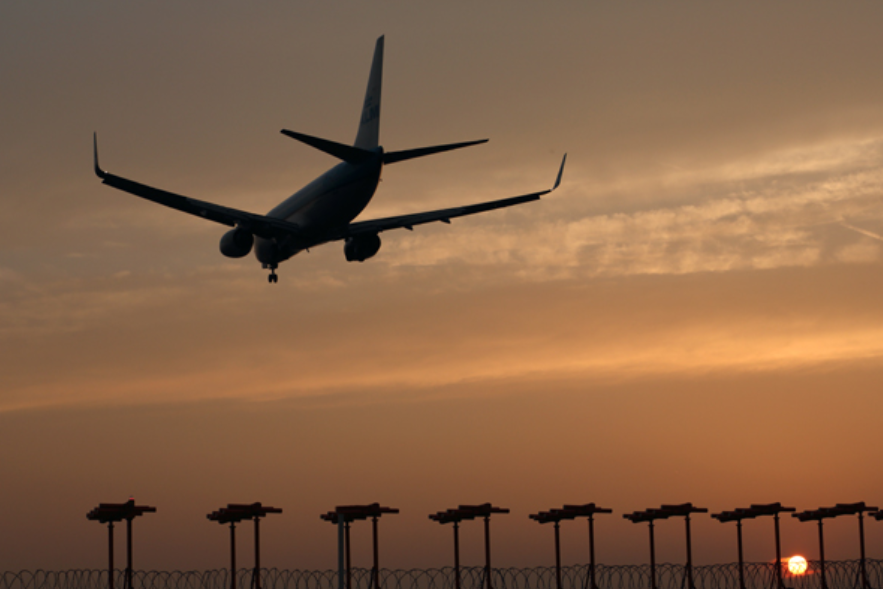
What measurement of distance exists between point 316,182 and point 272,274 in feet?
17.1

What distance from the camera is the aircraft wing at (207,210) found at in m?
41.9

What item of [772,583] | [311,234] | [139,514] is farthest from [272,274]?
[772,583]

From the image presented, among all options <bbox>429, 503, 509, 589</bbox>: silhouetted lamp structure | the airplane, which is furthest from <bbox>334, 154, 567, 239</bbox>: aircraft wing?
<bbox>429, 503, 509, 589</bbox>: silhouetted lamp structure

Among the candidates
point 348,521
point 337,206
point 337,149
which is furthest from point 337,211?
point 348,521

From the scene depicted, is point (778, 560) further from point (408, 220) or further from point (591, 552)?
point (408, 220)

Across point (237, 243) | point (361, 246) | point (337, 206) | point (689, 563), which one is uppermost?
point (337, 206)

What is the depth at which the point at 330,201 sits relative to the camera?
161 ft

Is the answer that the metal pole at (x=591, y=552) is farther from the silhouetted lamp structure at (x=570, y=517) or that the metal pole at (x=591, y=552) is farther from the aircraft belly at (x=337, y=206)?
the aircraft belly at (x=337, y=206)

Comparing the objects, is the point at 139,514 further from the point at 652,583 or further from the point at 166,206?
the point at 652,583

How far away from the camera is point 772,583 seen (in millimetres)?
41625

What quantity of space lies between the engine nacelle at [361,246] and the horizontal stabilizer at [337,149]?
4346 millimetres

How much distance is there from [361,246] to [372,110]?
7.46 metres

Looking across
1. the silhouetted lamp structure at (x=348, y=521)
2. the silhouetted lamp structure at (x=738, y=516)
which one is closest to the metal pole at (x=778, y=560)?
the silhouetted lamp structure at (x=738, y=516)

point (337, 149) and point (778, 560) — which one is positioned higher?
point (337, 149)
